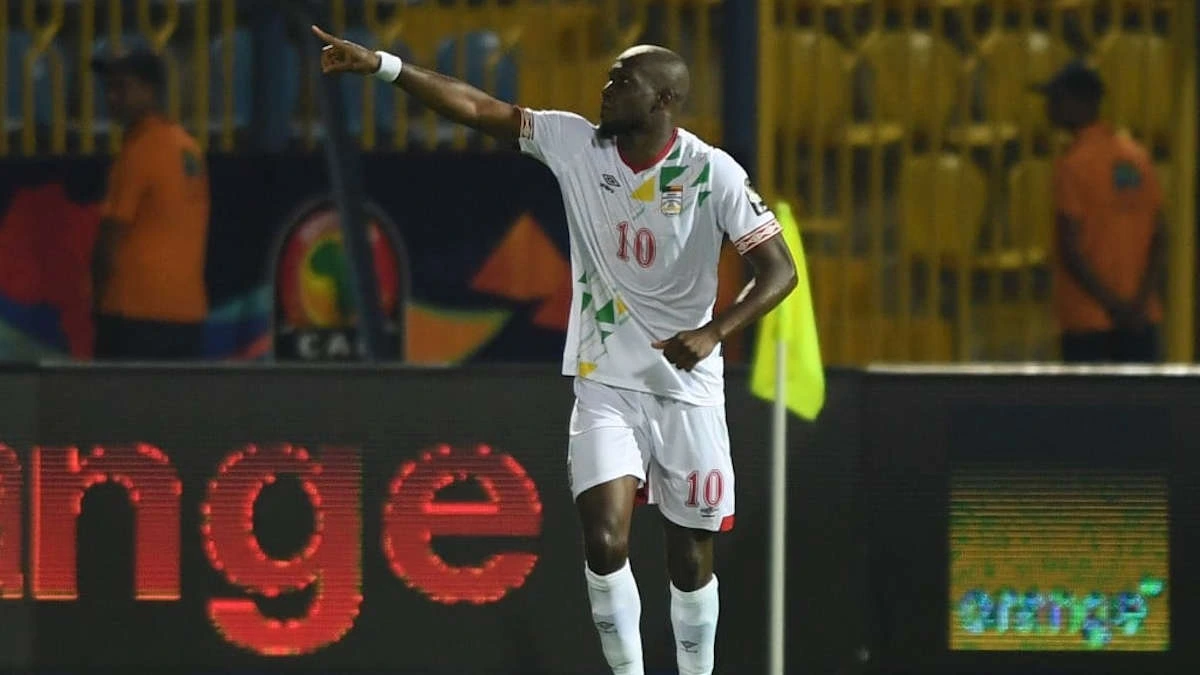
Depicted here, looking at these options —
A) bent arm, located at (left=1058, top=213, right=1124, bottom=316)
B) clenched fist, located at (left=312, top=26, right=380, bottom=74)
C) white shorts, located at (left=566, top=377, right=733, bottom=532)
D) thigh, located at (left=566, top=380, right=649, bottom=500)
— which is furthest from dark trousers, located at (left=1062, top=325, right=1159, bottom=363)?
clenched fist, located at (left=312, top=26, right=380, bottom=74)

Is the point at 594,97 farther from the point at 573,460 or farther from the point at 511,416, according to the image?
the point at 573,460

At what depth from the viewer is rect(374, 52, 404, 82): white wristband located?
692cm

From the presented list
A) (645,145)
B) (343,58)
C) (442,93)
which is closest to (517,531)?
(645,145)

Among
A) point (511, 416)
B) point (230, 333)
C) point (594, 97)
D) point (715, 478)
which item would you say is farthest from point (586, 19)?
point (715, 478)

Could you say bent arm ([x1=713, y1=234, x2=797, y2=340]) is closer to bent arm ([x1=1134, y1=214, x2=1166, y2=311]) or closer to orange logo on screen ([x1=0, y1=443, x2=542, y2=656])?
orange logo on screen ([x1=0, y1=443, x2=542, y2=656])

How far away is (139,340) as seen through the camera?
10.6 metres

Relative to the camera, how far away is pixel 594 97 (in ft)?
36.7

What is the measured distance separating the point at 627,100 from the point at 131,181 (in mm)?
3851

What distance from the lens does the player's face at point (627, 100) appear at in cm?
702

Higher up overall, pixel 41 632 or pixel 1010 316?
pixel 1010 316

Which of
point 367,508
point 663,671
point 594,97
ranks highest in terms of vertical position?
point 594,97

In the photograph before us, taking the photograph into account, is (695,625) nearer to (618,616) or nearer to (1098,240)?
(618,616)

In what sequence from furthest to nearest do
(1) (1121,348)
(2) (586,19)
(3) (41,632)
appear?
(2) (586,19) → (1) (1121,348) → (3) (41,632)

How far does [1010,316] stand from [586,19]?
7.55ft
